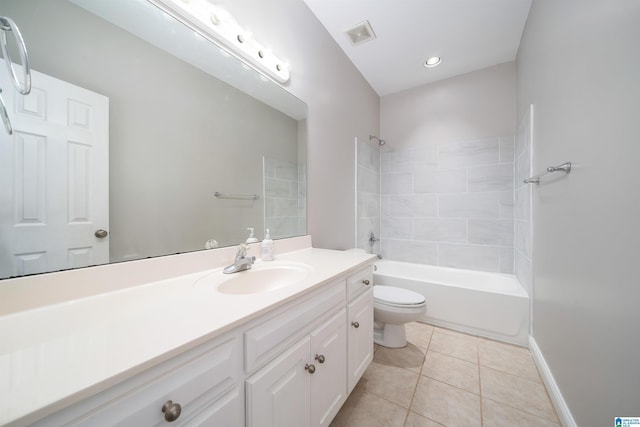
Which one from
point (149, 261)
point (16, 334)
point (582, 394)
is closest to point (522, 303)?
point (582, 394)

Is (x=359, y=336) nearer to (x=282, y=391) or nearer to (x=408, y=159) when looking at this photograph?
(x=282, y=391)

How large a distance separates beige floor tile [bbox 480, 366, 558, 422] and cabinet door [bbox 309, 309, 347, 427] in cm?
94

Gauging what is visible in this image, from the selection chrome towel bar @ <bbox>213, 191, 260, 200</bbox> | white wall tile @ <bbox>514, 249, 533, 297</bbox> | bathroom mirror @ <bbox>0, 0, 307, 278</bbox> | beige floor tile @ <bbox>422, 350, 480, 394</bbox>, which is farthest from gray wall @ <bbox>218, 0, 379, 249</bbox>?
white wall tile @ <bbox>514, 249, 533, 297</bbox>

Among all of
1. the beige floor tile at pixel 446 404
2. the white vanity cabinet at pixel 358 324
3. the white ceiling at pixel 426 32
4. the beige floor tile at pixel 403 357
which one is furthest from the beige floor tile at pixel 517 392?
the white ceiling at pixel 426 32

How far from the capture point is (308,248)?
1.60m

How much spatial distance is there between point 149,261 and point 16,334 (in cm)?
36

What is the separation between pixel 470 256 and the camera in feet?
7.98

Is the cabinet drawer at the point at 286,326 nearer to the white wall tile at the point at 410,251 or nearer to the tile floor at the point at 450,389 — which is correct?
the tile floor at the point at 450,389

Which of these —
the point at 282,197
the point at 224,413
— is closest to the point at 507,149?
the point at 282,197

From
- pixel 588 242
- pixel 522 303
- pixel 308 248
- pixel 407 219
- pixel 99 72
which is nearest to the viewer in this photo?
pixel 99 72

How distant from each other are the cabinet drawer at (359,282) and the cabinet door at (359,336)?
35mm

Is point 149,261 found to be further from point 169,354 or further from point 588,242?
point 588,242

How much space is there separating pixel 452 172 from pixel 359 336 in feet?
7.01

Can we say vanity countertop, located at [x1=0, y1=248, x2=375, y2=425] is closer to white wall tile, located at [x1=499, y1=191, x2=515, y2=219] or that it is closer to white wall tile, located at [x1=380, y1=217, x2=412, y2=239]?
white wall tile, located at [x1=380, y1=217, x2=412, y2=239]
